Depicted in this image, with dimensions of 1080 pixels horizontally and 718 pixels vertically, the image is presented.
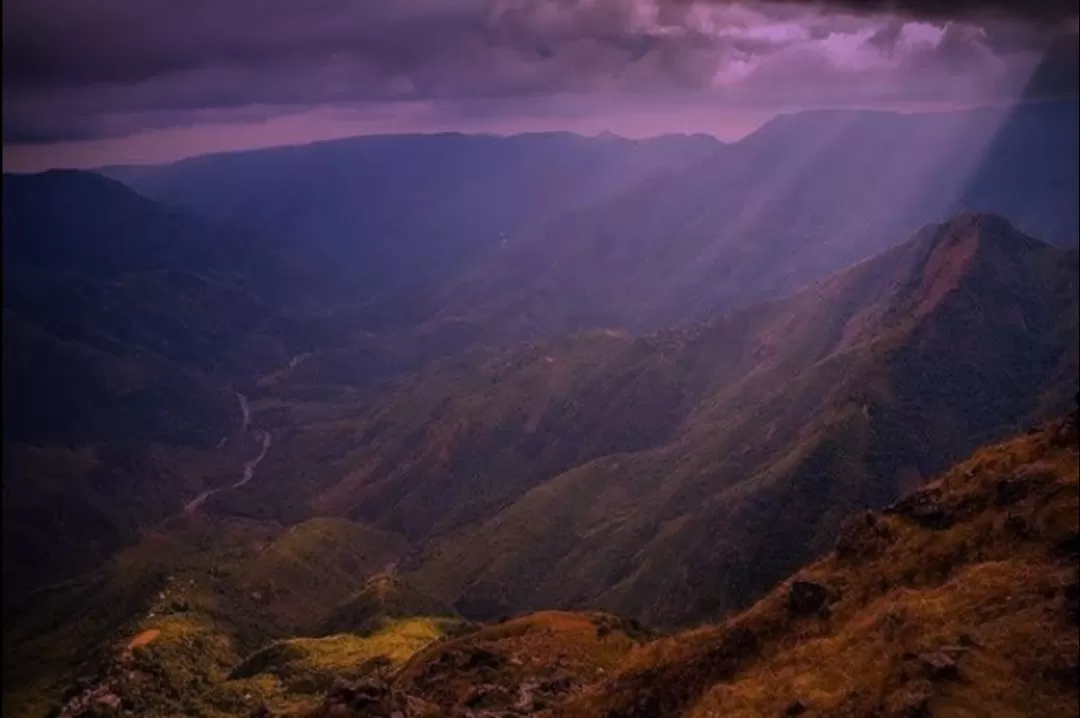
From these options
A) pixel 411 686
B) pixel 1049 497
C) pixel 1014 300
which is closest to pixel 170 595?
pixel 411 686

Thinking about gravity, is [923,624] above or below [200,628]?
above

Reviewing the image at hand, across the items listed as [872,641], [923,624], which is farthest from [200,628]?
[923,624]

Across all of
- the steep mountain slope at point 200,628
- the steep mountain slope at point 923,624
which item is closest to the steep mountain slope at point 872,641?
the steep mountain slope at point 923,624

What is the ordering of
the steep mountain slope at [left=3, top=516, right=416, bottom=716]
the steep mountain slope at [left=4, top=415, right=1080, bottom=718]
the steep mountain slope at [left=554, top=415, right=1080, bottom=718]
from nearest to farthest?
1. the steep mountain slope at [left=554, top=415, right=1080, bottom=718]
2. the steep mountain slope at [left=4, top=415, right=1080, bottom=718]
3. the steep mountain slope at [left=3, top=516, right=416, bottom=716]

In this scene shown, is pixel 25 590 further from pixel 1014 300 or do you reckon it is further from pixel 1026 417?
pixel 1014 300

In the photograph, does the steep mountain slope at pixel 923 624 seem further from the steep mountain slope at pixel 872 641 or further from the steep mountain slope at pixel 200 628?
the steep mountain slope at pixel 200 628

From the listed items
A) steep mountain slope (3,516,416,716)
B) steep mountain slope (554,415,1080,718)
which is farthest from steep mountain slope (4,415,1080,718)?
steep mountain slope (3,516,416,716)

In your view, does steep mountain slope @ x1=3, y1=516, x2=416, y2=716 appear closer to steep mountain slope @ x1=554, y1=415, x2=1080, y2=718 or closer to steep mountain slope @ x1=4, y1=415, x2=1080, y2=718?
steep mountain slope @ x1=4, y1=415, x2=1080, y2=718

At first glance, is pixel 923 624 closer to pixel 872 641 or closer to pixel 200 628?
pixel 872 641
